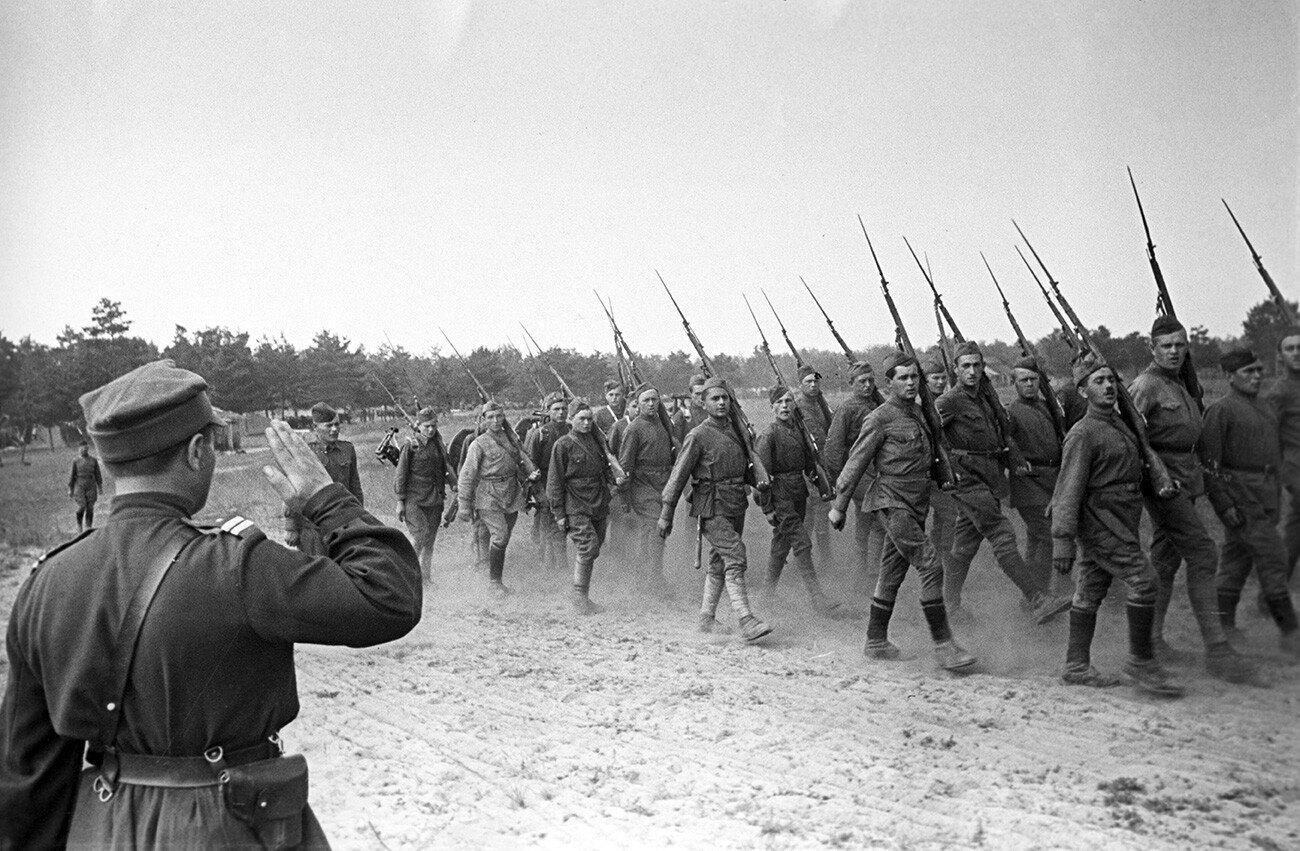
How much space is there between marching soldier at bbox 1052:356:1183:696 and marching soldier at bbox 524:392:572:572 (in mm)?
5131

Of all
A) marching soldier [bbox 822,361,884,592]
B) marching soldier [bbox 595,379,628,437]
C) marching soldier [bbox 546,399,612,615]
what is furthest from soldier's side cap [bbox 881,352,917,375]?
marching soldier [bbox 595,379,628,437]

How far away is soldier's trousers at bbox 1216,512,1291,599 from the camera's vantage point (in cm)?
430

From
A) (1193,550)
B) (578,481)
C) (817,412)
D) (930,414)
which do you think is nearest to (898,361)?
(930,414)

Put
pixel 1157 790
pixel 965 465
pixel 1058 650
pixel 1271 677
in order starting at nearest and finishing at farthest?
pixel 1157 790 < pixel 1271 677 < pixel 1058 650 < pixel 965 465

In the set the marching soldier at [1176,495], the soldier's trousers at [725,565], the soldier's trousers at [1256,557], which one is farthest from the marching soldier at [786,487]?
the soldier's trousers at [1256,557]

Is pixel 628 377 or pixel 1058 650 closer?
pixel 1058 650

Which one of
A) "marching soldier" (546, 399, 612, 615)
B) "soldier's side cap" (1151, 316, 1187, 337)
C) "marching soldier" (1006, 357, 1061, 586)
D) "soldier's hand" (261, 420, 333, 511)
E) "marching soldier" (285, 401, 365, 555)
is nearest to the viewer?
"soldier's hand" (261, 420, 333, 511)

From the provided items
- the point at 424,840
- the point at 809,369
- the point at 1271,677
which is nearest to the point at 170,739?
the point at 424,840

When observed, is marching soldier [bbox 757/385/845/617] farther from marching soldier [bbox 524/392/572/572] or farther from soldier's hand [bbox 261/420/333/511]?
soldier's hand [bbox 261/420/333/511]

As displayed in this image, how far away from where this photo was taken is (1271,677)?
4406 millimetres

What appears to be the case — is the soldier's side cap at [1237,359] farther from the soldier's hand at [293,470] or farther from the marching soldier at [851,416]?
the soldier's hand at [293,470]

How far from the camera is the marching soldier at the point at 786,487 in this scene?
7152 millimetres

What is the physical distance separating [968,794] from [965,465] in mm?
2869

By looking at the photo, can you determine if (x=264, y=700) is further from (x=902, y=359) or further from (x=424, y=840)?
(x=902, y=359)
